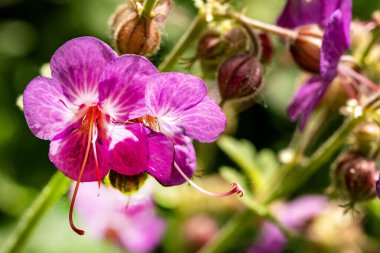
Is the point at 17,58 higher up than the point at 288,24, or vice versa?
the point at 288,24

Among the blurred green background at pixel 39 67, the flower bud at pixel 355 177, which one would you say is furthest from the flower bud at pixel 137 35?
the blurred green background at pixel 39 67

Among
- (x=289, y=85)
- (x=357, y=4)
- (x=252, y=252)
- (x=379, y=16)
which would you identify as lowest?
(x=252, y=252)

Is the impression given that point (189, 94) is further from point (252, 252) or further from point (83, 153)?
point (252, 252)

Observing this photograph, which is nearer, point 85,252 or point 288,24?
point 288,24

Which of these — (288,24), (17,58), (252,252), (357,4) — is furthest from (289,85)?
(288,24)

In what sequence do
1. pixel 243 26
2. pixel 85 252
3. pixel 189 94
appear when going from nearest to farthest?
pixel 189 94, pixel 243 26, pixel 85 252

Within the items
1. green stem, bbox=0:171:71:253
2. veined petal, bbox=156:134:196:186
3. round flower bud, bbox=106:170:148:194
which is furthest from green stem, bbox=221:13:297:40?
green stem, bbox=0:171:71:253

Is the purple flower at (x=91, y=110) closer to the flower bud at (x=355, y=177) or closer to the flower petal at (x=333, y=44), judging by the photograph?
the flower petal at (x=333, y=44)

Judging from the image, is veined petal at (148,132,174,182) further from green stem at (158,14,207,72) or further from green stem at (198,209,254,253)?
green stem at (198,209,254,253)
